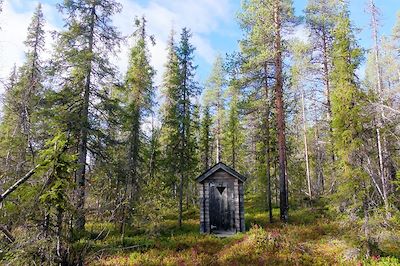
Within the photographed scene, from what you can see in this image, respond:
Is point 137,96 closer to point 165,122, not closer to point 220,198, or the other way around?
point 165,122

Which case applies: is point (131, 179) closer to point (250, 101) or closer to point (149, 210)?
point (149, 210)

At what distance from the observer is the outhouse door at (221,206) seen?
19.3 meters

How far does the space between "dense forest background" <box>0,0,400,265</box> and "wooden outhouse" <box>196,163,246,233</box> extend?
236 cm

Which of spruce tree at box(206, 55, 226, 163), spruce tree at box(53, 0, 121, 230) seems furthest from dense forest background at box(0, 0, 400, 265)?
spruce tree at box(206, 55, 226, 163)

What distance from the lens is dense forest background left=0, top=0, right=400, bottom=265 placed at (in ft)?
19.2

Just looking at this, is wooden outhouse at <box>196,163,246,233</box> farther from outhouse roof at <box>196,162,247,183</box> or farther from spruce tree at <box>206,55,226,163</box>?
spruce tree at <box>206,55,226,163</box>

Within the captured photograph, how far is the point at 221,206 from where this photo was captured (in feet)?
63.8

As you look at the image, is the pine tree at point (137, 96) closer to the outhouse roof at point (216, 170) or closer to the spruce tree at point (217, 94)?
the outhouse roof at point (216, 170)

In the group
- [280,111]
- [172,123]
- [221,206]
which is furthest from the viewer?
[172,123]

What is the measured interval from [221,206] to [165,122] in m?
8.49

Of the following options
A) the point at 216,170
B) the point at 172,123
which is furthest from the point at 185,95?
the point at 216,170

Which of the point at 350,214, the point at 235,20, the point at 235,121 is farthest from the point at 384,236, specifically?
the point at 235,121

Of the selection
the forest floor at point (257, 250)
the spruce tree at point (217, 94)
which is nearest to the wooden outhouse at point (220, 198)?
the forest floor at point (257, 250)

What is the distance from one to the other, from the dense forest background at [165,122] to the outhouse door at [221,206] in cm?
279
